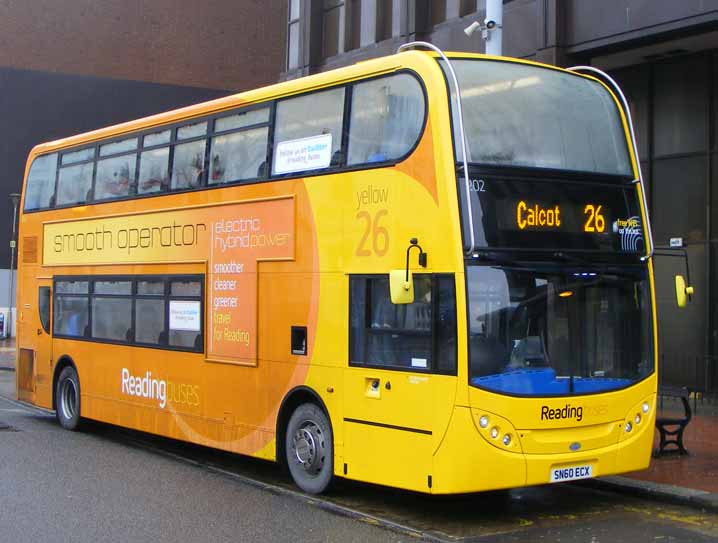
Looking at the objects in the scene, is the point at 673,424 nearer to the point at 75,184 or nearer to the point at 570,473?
the point at 570,473

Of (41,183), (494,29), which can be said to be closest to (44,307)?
(41,183)

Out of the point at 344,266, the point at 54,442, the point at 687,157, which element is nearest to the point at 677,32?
the point at 687,157

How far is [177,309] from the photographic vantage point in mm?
12742

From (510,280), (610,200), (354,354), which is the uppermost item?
(610,200)

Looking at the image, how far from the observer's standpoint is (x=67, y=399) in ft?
50.9

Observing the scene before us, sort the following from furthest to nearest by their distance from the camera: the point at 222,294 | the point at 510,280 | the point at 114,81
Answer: the point at 114,81 → the point at 222,294 → the point at 510,280

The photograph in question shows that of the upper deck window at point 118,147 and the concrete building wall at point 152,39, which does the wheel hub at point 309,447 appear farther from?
the concrete building wall at point 152,39

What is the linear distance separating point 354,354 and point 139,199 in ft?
16.8

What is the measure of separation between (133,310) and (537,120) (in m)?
6.73

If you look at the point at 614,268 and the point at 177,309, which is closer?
the point at 614,268

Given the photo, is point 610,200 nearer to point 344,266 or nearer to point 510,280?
point 510,280

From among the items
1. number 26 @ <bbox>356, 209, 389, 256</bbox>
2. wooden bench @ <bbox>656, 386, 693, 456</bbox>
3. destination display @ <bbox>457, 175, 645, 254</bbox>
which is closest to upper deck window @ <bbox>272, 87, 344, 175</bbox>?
number 26 @ <bbox>356, 209, 389, 256</bbox>

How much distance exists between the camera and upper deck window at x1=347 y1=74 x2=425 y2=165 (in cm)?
925

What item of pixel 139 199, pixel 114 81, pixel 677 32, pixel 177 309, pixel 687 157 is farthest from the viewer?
pixel 114 81
